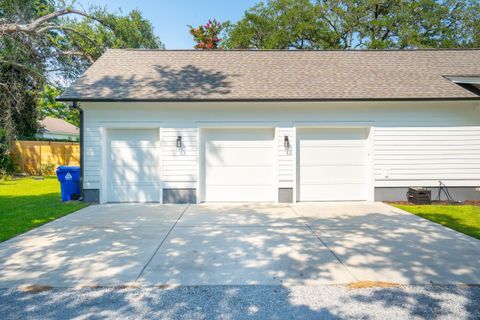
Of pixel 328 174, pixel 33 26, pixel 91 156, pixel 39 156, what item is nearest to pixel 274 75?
pixel 328 174

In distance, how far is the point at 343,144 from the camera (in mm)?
8398

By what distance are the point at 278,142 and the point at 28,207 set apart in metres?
7.11

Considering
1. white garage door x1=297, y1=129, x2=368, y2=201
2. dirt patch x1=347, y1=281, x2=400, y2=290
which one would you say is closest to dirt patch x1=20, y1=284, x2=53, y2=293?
dirt patch x1=347, y1=281, x2=400, y2=290

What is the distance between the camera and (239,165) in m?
8.37

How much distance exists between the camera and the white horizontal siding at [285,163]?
8.19m

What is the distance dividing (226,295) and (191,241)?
186 cm

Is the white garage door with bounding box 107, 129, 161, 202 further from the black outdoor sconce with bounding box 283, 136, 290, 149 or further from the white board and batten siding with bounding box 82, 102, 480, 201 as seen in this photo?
the black outdoor sconce with bounding box 283, 136, 290, 149

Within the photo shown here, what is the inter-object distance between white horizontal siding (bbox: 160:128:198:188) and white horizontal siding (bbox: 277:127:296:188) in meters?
2.46

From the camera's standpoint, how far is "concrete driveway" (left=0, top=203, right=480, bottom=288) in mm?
3500

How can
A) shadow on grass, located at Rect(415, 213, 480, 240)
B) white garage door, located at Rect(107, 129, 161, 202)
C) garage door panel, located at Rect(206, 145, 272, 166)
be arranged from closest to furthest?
shadow on grass, located at Rect(415, 213, 480, 240)
white garage door, located at Rect(107, 129, 161, 202)
garage door panel, located at Rect(206, 145, 272, 166)

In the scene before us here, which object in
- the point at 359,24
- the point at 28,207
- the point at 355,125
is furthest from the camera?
the point at 359,24

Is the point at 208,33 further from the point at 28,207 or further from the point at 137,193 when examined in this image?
the point at 28,207

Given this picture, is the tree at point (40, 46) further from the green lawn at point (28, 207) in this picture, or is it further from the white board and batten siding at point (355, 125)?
the white board and batten siding at point (355, 125)

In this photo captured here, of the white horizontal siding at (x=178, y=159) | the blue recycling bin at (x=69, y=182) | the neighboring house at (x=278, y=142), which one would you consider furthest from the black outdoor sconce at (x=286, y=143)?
the blue recycling bin at (x=69, y=182)
